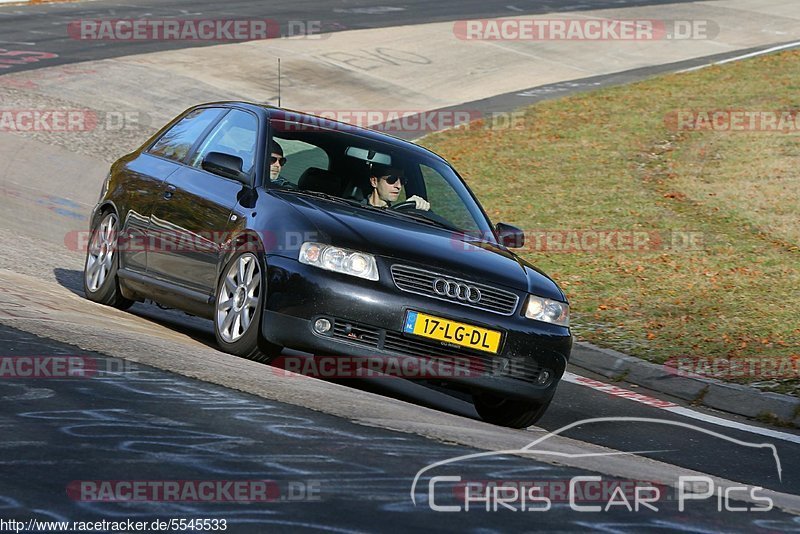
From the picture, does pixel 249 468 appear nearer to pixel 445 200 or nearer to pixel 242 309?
pixel 242 309

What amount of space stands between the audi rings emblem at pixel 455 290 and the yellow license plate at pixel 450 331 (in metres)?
0.15

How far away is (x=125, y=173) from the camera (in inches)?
413

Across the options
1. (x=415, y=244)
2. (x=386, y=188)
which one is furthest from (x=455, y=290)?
(x=386, y=188)

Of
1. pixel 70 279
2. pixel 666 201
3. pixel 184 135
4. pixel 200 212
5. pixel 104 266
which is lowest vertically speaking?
pixel 666 201

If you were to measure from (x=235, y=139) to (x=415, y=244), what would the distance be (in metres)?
1.86

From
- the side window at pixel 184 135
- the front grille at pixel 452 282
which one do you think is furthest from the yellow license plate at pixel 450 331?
the side window at pixel 184 135

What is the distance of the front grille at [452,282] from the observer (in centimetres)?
787

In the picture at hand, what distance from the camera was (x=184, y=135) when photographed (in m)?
10.1

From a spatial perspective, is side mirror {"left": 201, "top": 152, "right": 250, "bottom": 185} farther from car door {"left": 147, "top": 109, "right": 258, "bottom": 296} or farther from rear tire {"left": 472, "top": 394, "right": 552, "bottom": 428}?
rear tire {"left": 472, "top": 394, "right": 552, "bottom": 428}

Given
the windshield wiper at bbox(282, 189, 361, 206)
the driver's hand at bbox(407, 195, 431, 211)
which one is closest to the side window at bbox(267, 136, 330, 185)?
the windshield wiper at bbox(282, 189, 361, 206)

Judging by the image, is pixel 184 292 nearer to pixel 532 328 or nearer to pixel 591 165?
pixel 532 328

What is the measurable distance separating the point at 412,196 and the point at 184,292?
1.61 metres

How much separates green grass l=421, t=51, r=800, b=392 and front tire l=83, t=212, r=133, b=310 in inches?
159

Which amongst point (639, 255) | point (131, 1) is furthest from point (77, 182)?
point (131, 1)
